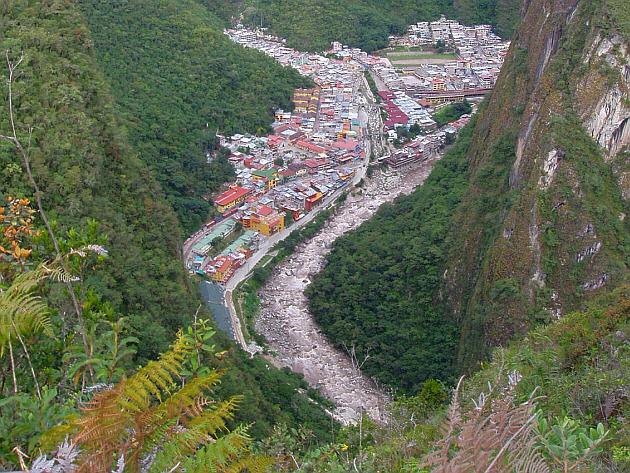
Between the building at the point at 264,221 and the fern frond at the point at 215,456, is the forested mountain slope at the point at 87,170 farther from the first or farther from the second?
the building at the point at 264,221

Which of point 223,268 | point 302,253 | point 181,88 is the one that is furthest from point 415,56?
point 223,268

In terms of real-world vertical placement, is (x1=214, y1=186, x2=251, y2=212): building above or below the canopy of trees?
below

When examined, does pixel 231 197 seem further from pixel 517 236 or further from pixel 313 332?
pixel 517 236

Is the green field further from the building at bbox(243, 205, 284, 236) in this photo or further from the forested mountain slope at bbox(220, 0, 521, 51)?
the building at bbox(243, 205, 284, 236)

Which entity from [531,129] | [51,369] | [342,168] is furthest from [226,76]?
[51,369]

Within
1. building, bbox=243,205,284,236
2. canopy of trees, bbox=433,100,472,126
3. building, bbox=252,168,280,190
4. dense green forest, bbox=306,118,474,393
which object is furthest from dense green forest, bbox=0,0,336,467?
canopy of trees, bbox=433,100,472,126

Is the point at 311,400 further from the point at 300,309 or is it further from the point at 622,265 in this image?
the point at 622,265

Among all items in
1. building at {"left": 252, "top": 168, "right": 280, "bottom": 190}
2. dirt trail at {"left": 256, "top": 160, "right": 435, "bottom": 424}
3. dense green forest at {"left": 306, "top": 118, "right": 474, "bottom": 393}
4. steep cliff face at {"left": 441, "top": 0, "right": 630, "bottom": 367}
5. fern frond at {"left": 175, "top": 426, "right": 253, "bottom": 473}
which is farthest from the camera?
building at {"left": 252, "top": 168, "right": 280, "bottom": 190}
